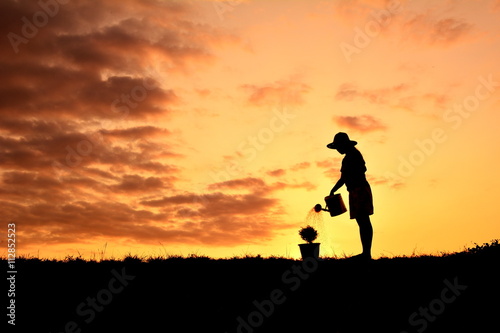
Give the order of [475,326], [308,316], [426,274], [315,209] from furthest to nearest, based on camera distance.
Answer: [315,209] < [426,274] < [308,316] < [475,326]

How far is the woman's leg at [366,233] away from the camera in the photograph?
1181 centimetres

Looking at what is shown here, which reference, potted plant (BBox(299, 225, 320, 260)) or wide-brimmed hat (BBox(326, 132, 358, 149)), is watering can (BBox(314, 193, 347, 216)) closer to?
wide-brimmed hat (BBox(326, 132, 358, 149))

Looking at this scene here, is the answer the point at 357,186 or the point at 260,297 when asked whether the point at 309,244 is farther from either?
the point at 260,297

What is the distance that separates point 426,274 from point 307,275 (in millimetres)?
2420

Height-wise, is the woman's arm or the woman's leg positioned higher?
the woman's arm

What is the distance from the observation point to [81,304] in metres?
8.49

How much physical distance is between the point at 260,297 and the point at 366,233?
4011 millimetres

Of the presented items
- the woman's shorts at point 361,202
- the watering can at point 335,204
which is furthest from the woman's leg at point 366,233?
the watering can at point 335,204

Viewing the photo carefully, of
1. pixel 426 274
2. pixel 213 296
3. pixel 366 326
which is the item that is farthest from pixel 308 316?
pixel 426 274

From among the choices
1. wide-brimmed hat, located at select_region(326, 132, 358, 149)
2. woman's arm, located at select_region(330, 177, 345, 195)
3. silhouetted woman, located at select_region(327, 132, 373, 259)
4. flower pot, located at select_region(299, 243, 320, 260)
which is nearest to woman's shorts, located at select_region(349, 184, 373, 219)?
silhouetted woman, located at select_region(327, 132, 373, 259)

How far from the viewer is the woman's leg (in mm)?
11812

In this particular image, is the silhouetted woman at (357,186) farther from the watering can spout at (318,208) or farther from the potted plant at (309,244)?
the potted plant at (309,244)

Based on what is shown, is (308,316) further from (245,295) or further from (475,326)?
(475,326)

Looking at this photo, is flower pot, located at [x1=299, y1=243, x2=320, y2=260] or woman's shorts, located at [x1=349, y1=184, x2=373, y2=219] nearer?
woman's shorts, located at [x1=349, y1=184, x2=373, y2=219]
